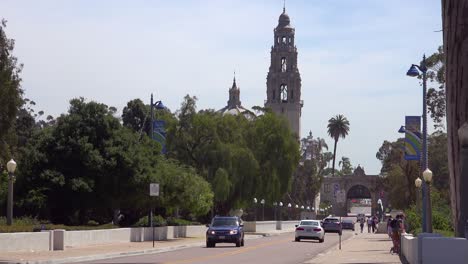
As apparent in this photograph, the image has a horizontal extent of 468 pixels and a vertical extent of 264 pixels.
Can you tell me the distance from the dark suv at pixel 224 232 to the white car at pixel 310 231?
38.7 feet

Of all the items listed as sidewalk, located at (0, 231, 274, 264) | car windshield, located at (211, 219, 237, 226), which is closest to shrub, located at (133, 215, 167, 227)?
car windshield, located at (211, 219, 237, 226)

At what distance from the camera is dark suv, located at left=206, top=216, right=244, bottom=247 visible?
44062 millimetres

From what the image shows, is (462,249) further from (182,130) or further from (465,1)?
(182,130)

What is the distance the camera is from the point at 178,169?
54.6m

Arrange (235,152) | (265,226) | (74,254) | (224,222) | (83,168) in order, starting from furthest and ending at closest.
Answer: (265,226)
(235,152)
(83,168)
(224,222)
(74,254)

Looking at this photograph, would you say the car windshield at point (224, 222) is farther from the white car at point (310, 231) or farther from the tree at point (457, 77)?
the tree at point (457, 77)

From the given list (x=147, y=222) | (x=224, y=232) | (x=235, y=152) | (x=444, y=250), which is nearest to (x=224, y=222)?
(x=224, y=232)

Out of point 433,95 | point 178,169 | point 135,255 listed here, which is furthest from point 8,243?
point 433,95

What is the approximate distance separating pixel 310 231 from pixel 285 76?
99.0 metres

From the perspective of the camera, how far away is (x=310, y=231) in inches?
2196

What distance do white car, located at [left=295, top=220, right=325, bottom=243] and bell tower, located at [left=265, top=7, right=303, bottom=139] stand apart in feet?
310

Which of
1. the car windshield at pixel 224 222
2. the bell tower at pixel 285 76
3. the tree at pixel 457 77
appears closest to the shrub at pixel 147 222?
the car windshield at pixel 224 222

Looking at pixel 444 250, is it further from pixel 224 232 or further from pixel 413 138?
pixel 224 232

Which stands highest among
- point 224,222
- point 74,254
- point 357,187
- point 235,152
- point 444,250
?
point 357,187
